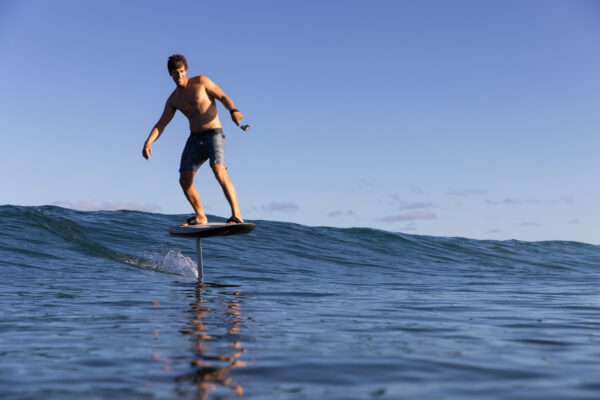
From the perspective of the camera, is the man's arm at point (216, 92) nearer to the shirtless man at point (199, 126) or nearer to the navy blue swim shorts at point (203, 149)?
the shirtless man at point (199, 126)

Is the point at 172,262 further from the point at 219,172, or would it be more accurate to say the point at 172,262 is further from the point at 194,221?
the point at 219,172

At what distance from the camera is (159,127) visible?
864cm

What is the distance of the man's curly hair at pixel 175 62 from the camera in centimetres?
819

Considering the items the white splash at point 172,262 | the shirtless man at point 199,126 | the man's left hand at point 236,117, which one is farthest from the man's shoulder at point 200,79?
the white splash at point 172,262

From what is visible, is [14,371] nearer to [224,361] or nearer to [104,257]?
[224,361]

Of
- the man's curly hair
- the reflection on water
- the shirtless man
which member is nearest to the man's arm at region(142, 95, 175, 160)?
the shirtless man

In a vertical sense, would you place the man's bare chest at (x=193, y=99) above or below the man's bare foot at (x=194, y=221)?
above

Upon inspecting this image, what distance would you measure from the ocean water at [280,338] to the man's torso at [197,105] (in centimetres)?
234

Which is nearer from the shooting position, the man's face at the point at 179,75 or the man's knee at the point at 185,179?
the man's face at the point at 179,75

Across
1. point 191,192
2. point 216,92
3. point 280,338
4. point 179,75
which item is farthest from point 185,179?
point 280,338

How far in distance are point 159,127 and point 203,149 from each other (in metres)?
0.88

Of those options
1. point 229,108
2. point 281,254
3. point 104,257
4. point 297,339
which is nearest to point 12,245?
point 104,257

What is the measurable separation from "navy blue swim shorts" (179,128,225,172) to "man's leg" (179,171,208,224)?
0.29 ft

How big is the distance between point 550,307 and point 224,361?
15.0 ft
